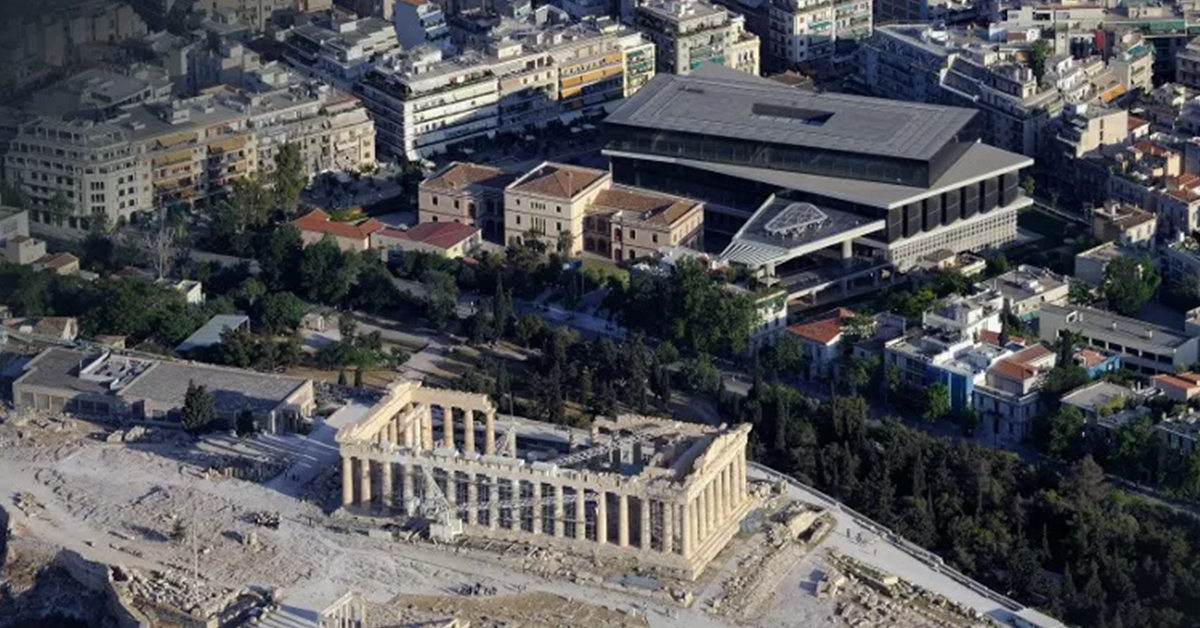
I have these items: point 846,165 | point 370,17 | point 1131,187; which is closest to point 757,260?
point 846,165

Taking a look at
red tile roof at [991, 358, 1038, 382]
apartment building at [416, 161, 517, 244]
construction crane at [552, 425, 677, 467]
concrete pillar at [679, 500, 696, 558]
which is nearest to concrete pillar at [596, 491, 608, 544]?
concrete pillar at [679, 500, 696, 558]

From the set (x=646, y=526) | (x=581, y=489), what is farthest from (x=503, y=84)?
(x=646, y=526)

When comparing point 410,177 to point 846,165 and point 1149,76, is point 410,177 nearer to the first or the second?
point 846,165

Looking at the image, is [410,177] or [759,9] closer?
[410,177]

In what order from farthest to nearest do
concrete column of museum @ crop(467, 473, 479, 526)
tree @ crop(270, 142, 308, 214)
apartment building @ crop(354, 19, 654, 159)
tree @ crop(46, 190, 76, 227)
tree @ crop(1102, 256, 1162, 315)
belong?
apartment building @ crop(354, 19, 654, 159) → tree @ crop(270, 142, 308, 214) → tree @ crop(46, 190, 76, 227) → tree @ crop(1102, 256, 1162, 315) → concrete column of museum @ crop(467, 473, 479, 526)

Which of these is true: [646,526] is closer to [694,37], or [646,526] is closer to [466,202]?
[466,202]

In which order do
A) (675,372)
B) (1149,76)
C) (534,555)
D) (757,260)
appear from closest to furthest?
(534,555) → (675,372) → (757,260) → (1149,76)

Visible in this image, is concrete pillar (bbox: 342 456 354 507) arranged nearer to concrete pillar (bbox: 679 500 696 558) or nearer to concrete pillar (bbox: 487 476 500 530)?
concrete pillar (bbox: 487 476 500 530)
